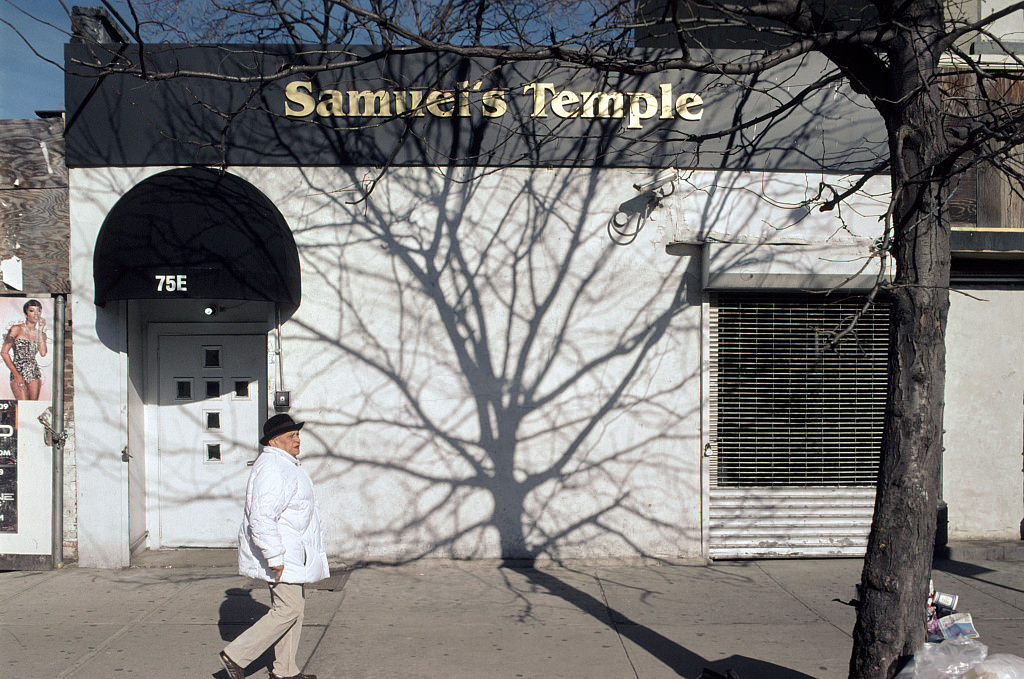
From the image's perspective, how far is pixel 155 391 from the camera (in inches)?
314

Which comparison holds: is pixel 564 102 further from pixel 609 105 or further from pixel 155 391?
pixel 155 391

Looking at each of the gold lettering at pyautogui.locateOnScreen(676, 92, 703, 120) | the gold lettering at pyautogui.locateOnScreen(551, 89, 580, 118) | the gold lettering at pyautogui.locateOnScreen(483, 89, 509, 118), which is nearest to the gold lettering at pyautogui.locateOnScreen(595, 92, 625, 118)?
the gold lettering at pyautogui.locateOnScreen(551, 89, 580, 118)

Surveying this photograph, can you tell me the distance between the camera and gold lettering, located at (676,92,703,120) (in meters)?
7.59

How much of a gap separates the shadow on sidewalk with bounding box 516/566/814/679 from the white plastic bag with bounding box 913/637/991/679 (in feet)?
3.38

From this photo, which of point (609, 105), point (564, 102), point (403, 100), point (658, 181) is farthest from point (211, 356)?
point (658, 181)

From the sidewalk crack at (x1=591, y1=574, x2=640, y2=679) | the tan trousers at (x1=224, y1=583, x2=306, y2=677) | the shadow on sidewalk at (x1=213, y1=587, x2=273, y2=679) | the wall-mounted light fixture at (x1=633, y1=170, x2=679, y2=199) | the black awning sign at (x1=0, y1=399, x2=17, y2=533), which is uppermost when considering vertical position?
the wall-mounted light fixture at (x1=633, y1=170, x2=679, y2=199)

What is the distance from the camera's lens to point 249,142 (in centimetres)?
748

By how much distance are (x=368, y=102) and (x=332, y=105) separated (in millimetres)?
339

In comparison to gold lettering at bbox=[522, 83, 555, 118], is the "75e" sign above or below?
below

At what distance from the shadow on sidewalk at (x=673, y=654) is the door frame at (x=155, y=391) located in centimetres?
370

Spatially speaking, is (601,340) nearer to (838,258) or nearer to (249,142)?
(838,258)

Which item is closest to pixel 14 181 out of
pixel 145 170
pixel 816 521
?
pixel 145 170

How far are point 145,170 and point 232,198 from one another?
1153 mm

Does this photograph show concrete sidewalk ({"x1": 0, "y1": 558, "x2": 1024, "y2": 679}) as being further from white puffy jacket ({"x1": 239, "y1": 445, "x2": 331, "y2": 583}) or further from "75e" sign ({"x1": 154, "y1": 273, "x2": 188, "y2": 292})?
"75e" sign ({"x1": 154, "y1": 273, "x2": 188, "y2": 292})
